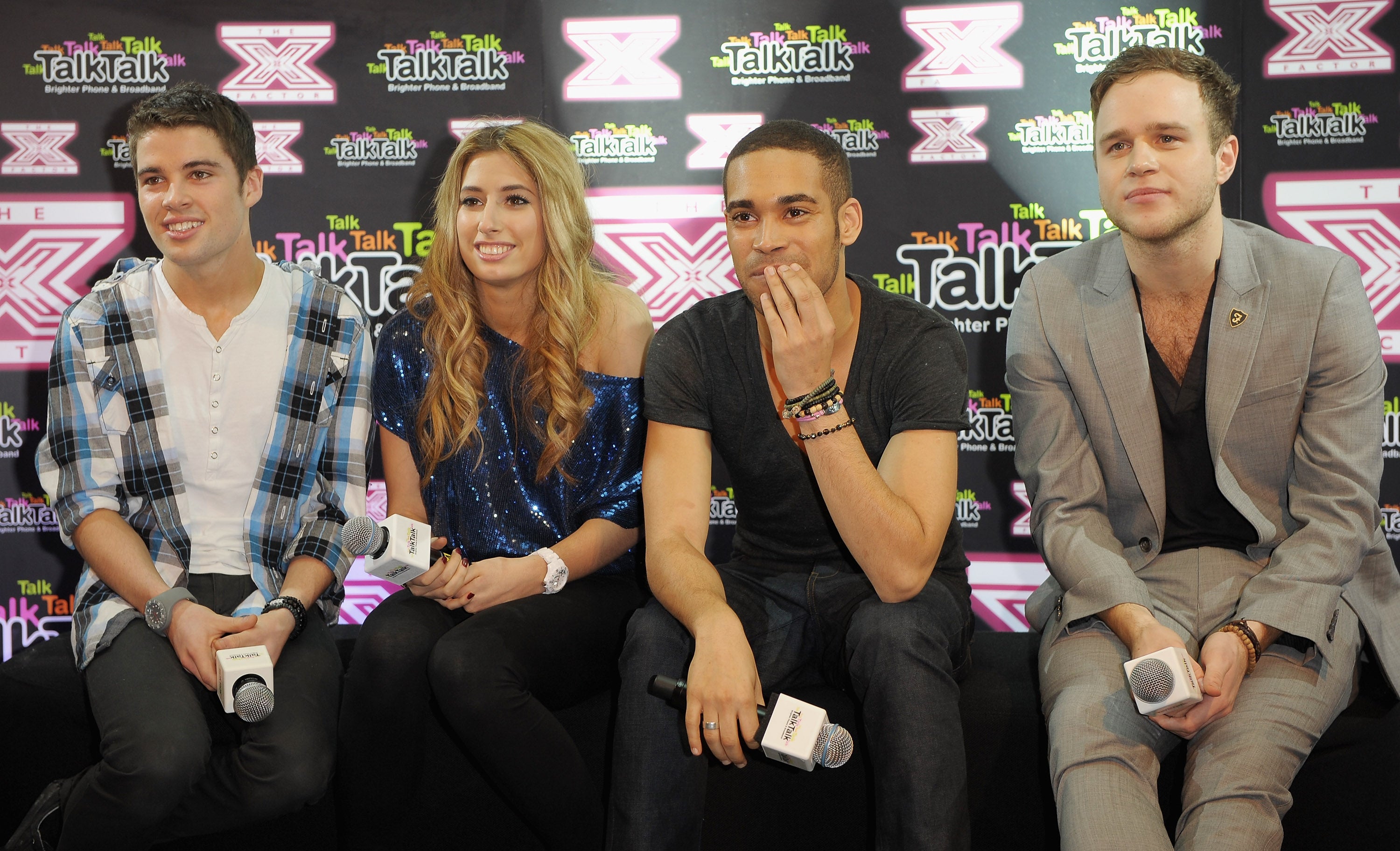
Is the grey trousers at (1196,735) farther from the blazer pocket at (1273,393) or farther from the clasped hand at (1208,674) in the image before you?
the blazer pocket at (1273,393)

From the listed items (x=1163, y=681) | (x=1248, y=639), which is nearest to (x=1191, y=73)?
(x=1248, y=639)

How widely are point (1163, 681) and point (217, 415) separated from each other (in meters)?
2.12

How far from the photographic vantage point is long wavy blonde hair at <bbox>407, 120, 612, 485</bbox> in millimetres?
2479

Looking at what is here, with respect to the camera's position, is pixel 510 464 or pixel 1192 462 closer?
pixel 1192 462

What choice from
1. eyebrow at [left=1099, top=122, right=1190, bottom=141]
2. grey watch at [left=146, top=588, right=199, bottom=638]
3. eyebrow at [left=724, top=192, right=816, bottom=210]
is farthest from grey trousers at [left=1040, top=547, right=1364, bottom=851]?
grey watch at [left=146, top=588, right=199, bottom=638]

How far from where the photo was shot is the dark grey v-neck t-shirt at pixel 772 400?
219 centimetres

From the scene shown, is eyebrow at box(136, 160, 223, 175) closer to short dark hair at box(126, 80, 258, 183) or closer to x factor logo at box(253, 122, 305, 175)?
short dark hair at box(126, 80, 258, 183)

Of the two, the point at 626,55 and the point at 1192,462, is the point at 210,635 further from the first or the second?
the point at 626,55

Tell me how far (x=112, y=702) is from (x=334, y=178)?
229cm

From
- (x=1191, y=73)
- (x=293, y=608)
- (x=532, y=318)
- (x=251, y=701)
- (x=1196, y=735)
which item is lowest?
(x=1196, y=735)

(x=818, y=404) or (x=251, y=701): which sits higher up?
(x=818, y=404)

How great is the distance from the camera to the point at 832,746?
163 centimetres

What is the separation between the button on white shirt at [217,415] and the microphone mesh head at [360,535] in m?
0.57

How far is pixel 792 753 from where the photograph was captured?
5.23ft
